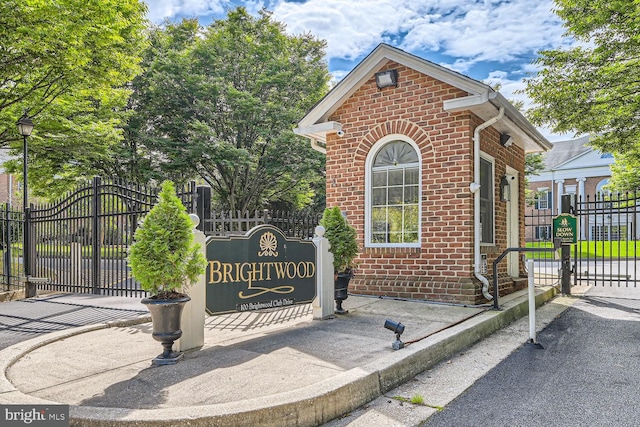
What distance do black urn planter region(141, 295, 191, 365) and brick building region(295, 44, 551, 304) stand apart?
460 cm

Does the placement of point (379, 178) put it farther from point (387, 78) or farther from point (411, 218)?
point (387, 78)

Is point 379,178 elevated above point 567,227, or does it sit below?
above

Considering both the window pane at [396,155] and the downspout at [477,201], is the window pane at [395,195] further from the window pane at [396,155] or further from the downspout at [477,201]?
the downspout at [477,201]

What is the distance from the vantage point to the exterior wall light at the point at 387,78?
8.15 metres

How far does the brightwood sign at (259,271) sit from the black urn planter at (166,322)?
573 mm

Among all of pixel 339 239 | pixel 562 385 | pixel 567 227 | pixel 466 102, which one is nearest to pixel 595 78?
pixel 567 227

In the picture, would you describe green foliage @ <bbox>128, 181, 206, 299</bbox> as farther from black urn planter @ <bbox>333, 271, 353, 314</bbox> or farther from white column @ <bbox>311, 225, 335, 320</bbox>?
black urn planter @ <bbox>333, 271, 353, 314</bbox>

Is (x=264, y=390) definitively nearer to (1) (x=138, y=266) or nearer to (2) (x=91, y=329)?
(1) (x=138, y=266)

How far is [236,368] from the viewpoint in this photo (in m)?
4.03

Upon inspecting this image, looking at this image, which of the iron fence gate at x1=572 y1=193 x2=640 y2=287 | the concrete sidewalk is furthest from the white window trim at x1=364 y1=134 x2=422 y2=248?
the iron fence gate at x1=572 y1=193 x2=640 y2=287

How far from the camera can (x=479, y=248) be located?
296 inches

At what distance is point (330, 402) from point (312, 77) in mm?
19837

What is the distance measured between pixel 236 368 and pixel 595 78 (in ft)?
33.2

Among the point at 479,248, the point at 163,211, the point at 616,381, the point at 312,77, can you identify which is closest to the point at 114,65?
the point at 163,211
